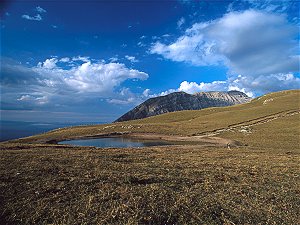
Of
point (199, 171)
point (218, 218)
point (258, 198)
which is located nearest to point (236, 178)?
point (199, 171)

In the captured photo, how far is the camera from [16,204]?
13.1m

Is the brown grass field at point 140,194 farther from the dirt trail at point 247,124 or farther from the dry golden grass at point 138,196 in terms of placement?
the dirt trail at point 247,124

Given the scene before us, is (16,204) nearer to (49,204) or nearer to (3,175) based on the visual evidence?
(49,204)

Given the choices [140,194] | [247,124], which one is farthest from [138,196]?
[247,124]

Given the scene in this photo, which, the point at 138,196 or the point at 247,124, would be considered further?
the point at 247,124

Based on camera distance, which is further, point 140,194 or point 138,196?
point 140,194

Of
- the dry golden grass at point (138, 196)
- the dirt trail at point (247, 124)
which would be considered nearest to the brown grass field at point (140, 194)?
the dry golden grass at point (138, 196)

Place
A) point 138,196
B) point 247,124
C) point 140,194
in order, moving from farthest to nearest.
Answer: point 247,124 → point 140,194 → point 138,196

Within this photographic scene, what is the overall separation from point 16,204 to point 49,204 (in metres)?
1.68

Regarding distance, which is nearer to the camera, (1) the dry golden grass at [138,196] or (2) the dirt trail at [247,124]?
(1) the dry golden grass at [138,196]

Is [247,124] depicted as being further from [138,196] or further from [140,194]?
[138,196]

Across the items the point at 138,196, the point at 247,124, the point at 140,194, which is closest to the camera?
the point at 138,196

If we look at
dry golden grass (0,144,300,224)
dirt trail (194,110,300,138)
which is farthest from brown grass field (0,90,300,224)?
dirt trail (194,110,300,138)

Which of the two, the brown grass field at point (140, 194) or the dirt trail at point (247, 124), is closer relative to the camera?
the brown grass field at point (140, 194)
